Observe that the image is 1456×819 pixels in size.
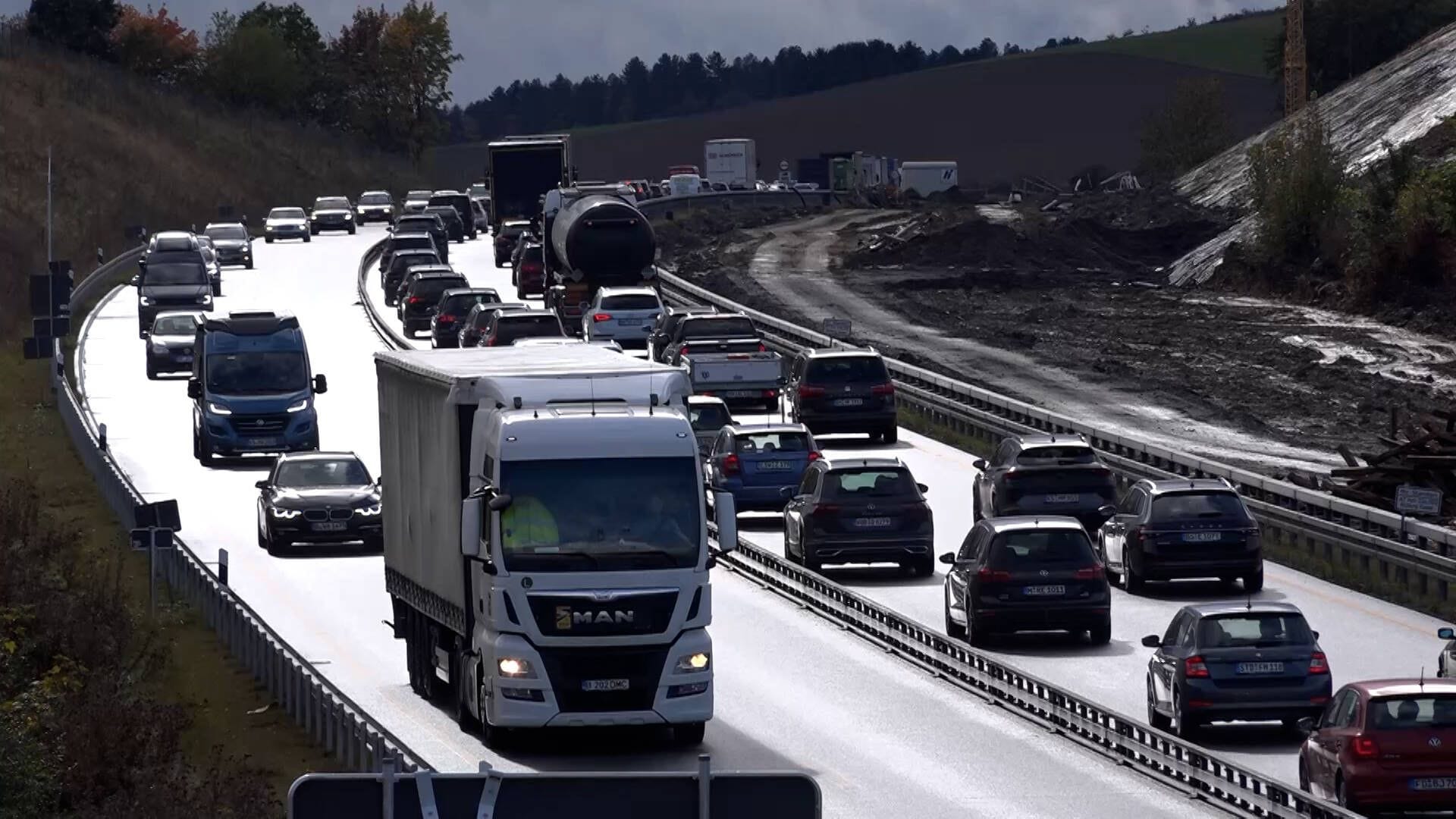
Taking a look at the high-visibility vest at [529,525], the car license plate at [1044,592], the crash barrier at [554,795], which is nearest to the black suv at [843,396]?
the car license plate at [1044,592]

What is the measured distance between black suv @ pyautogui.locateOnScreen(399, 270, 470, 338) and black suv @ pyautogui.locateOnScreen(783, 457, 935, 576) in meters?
34.8

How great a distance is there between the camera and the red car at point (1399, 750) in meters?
17.6

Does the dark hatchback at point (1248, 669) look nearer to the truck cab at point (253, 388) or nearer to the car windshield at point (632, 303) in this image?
the truck cab at point (253, 388)

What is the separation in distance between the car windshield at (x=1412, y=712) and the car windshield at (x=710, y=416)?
82.2 ft

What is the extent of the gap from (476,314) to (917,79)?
146 metres

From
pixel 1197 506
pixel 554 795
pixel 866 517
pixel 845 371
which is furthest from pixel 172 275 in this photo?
pixel 554 795

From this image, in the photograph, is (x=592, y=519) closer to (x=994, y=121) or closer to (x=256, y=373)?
(x=256, y=373)

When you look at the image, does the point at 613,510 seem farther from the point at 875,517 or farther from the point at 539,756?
the point at 875,517

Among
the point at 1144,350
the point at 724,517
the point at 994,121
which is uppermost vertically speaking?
the point at 994,121

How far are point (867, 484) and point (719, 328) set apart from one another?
69.2 feet

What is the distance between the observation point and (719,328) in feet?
175

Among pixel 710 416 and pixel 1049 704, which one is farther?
pixel 710 416

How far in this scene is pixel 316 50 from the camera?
190 meters

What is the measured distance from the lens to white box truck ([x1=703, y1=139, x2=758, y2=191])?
143m
